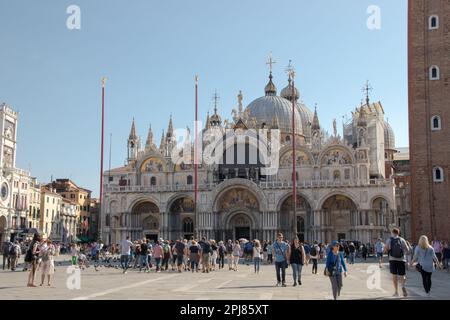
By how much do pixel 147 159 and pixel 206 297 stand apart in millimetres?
49188

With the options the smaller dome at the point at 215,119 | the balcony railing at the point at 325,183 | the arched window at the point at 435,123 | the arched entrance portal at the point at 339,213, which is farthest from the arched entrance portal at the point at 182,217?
the arched window at the point at 435,123

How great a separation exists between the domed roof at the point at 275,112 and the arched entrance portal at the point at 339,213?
1714 cm

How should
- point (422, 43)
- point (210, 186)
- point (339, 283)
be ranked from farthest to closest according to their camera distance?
point (210, 186)
point (422, 43)
point (339, 283)

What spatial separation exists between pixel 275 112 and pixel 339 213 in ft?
69.3

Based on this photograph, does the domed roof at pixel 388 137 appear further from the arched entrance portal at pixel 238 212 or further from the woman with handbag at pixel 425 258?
the woman with handbag at pixel 425 258

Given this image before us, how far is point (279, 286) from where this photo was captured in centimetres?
1795

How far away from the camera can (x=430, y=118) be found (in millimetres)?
37000

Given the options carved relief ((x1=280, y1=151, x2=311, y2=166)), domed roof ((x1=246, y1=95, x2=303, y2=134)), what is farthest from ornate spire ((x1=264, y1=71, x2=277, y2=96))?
carved relief ((x1=280, y1=151, x2=311, y2=166))

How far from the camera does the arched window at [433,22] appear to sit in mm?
37656

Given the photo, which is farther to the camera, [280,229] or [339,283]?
[280,229]

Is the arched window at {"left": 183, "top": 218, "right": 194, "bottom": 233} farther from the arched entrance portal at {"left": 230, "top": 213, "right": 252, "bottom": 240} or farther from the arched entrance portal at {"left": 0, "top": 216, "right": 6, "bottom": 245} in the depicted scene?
the arched entrance portal at {"left": 0, "top": 216, "right": 6, "bottom": 245}
